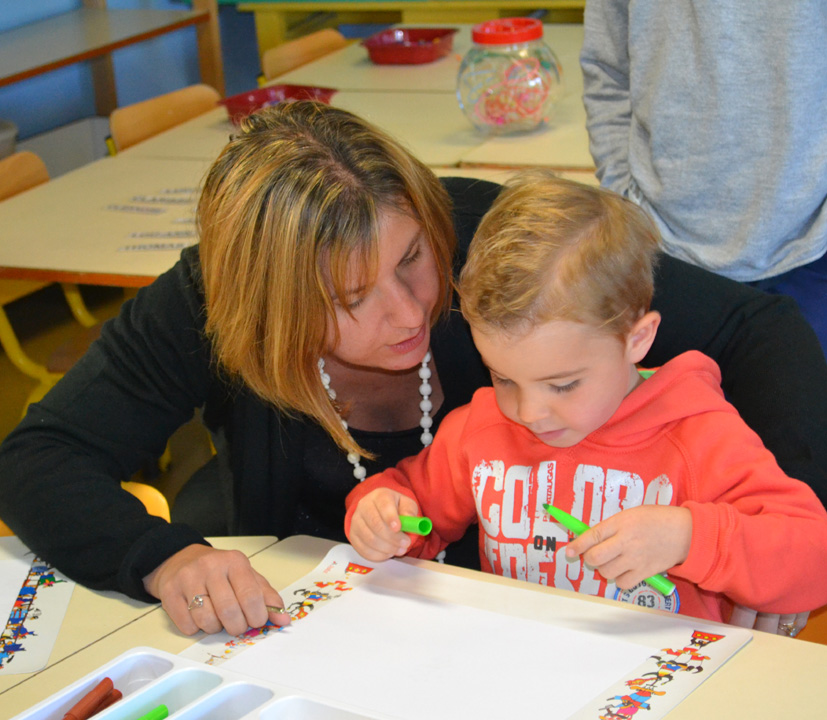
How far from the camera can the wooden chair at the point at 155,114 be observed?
2830 millimetres

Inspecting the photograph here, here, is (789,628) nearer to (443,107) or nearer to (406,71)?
(443,107)

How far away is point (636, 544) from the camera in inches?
34.2

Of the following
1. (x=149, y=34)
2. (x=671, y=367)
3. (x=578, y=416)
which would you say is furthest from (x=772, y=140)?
(x=149, y=34)

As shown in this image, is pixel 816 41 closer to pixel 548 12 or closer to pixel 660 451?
pixel 660 451

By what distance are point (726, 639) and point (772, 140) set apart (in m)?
0.83

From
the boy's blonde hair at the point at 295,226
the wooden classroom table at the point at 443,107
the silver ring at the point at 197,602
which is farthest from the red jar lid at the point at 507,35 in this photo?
the silver ring at the point at 197,602

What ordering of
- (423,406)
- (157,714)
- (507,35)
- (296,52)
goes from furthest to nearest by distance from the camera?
(296,52)
(507,35)
(423,406)
(157,714)

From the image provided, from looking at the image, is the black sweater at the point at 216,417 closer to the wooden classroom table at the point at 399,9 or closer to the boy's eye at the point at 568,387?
the boy's eye at the point at 568,387

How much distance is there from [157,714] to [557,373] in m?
0.47

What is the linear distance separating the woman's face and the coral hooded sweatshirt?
121mm

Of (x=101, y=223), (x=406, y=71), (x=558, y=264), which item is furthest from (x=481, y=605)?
(x=406, y=71)

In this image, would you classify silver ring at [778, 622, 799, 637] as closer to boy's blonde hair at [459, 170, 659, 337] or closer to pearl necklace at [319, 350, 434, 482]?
boy's blonde hair at [459, 170, 659, 337]

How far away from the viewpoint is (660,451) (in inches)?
40.8

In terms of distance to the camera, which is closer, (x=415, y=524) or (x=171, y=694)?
(x=171, y=694)
